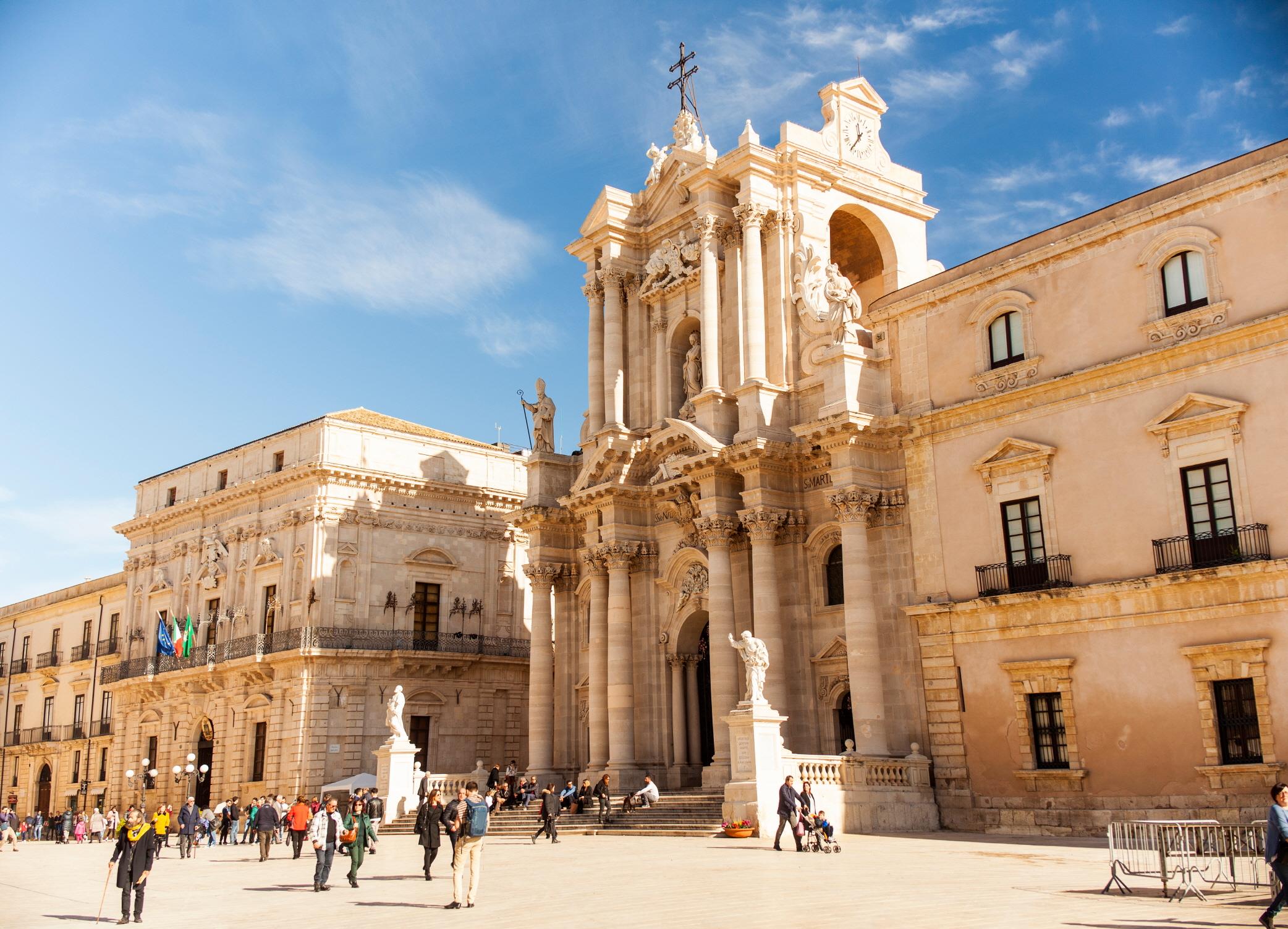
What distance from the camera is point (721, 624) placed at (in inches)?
1175

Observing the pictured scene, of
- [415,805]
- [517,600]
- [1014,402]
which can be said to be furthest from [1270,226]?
[517,600]

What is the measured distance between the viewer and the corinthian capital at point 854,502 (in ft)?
88.7

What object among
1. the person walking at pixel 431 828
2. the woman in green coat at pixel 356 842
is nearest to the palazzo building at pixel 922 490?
the person walking at pixel 431 828

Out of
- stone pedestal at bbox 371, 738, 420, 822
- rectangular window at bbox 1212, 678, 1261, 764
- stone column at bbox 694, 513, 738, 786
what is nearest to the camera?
rectangular window at bbox 1212, 678, 1261, 764

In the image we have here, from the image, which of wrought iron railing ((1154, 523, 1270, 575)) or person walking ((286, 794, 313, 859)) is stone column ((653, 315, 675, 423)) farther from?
person walking ((286, 794, 313, 859))

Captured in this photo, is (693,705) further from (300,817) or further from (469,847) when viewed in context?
(469,847)

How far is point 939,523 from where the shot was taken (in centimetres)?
2658

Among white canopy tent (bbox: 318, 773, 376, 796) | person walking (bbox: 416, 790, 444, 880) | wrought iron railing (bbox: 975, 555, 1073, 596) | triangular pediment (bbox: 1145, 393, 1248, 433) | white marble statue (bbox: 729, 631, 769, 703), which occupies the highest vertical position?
triangular pediment (bbox: 1145, 393, 1248, 433)

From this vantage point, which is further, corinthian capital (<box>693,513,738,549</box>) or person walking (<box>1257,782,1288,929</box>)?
corinthian capital (<box>693,513,738,549</box>)

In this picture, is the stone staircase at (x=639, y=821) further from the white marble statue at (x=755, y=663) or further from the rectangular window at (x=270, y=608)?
the rectangular window at (x=270, y=608)

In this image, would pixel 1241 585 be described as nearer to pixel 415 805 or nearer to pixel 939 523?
pixel 939 523

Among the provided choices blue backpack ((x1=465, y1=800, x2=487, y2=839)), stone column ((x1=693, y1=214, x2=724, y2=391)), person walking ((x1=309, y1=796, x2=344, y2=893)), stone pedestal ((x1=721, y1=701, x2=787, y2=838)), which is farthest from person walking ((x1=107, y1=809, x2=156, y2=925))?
stone column ((x1=693, y1=214, x2=724, y2=391))

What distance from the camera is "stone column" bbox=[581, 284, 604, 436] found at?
35.7 m

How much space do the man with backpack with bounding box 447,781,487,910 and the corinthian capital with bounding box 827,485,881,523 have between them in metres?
14.0
